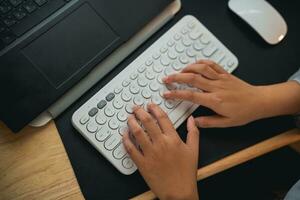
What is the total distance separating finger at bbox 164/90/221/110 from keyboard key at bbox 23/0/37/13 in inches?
10.0

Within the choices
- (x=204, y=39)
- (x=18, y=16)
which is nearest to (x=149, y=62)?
(x=204, y=39)

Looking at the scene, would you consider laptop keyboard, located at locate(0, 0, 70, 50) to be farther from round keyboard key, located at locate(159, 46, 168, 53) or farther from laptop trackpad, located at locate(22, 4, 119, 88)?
round keyboard key, located at locate(159, 46, 168, 53)

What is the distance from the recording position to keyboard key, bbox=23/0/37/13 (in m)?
0.55

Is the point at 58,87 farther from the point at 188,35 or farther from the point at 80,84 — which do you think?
the point at 188,35

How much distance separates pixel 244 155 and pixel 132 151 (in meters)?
0.19

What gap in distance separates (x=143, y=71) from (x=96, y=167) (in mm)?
A: 181

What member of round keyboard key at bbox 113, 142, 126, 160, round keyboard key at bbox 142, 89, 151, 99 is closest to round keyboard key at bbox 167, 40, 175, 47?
round keyboard key at bbox 142, 89, 151, 99

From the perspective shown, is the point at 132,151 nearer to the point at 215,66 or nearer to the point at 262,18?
the point at 215,66

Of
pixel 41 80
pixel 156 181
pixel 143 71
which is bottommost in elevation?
pixel 156 181

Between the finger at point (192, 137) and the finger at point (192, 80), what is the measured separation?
0.07 m

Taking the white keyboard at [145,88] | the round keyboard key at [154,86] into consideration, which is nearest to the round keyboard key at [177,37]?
the white keyboard at [145,88]

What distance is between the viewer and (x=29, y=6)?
55cm

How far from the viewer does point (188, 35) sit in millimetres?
646

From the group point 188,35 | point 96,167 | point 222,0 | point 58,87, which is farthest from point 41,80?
point 222,0
